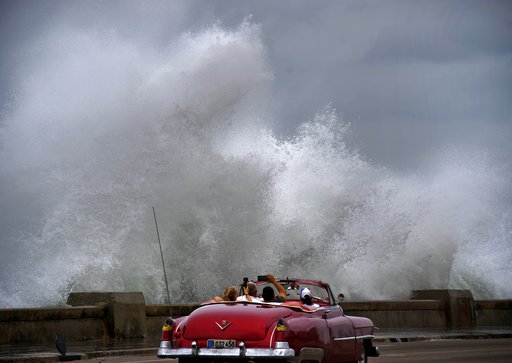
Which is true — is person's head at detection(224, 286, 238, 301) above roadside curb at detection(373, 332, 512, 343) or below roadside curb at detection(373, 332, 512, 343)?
above

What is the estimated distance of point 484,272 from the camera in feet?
125

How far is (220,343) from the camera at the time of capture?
994cm

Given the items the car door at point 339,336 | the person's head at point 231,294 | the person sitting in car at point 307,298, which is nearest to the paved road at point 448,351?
the car door at point 339,336

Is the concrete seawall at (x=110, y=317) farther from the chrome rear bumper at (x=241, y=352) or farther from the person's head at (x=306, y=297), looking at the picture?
the chrome rear bumper at (x=241, y=352)

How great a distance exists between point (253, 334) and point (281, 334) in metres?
0.28

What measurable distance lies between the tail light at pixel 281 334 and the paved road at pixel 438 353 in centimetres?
469

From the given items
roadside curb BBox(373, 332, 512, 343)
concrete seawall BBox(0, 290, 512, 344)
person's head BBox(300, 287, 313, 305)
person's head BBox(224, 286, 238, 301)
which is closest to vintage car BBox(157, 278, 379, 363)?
person's head BBox(300, 287, 313, 305)

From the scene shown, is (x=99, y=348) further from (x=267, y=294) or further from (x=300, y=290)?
(x=267, y=294)

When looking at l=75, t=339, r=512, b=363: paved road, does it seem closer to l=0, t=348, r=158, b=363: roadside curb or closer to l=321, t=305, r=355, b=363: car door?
l=0, t=348, r=158, b=363: roadside curb

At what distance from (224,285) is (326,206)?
6.10 meters

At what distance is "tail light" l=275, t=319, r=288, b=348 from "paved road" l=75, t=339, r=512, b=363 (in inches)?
185

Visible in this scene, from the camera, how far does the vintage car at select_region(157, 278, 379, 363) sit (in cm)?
984

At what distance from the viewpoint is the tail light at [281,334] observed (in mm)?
9805

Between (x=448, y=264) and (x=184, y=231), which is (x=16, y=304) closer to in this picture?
(x=184, y=231)
